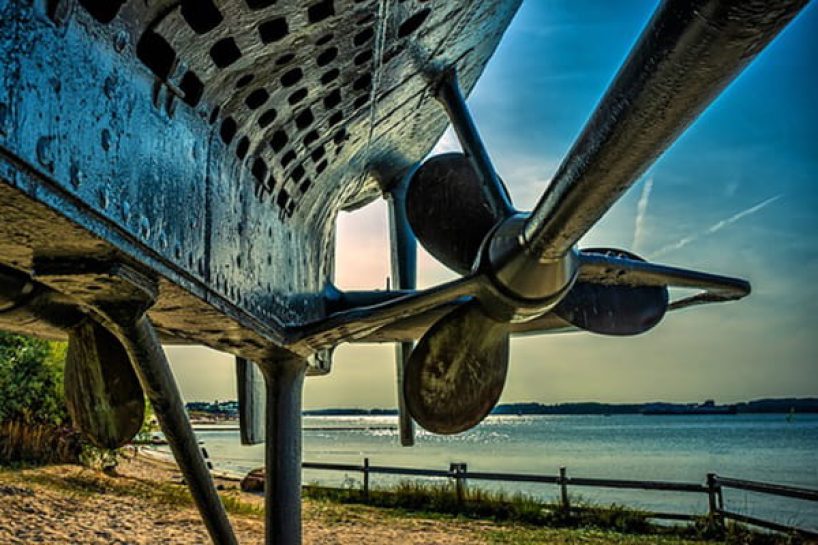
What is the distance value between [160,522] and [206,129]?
10.3 metres

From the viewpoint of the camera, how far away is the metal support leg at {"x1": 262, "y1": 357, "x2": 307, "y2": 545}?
175 inches

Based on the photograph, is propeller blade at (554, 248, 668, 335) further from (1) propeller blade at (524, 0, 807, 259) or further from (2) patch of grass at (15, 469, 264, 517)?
(2) patch of grass at (15, 469, 264, 517)

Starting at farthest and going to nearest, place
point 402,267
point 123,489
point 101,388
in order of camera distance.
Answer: point 123,489, point 402,267, point 101,388

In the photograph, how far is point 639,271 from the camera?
4121 millimetres

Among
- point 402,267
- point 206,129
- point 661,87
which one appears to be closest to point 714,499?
point 402,267

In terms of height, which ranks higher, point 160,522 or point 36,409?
point 36,409

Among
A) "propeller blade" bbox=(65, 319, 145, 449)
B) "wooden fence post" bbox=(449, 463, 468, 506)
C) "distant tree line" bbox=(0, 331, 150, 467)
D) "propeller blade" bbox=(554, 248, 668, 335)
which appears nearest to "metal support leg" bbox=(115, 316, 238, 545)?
"propeller blade" bbox=(65, 319, 145, 449)

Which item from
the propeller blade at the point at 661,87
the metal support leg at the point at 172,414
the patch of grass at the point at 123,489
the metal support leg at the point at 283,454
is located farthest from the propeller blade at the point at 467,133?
the patch of grass at the point at 123,489

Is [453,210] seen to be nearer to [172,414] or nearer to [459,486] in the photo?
[172,414]

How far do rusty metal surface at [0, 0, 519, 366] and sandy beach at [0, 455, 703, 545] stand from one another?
298 inches

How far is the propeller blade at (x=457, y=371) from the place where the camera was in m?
4.28

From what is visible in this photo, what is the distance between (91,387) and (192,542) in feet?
23.6

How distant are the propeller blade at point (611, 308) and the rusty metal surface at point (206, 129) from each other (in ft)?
5.29

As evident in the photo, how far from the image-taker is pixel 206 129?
2254 millimetres
